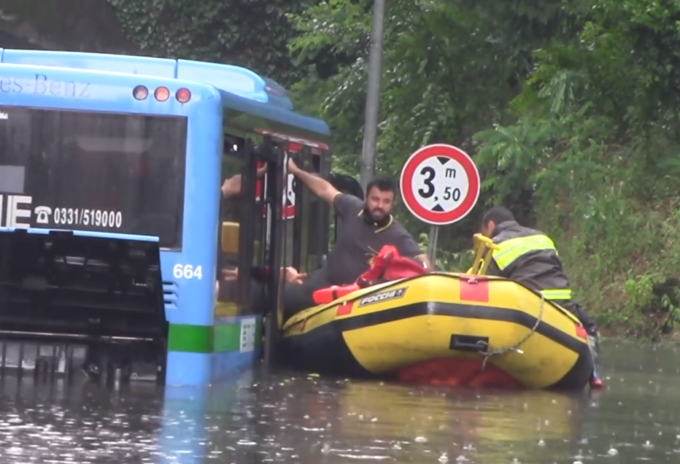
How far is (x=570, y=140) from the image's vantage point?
901 inches

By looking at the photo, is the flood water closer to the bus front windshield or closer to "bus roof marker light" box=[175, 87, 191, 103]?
the bus front windshield

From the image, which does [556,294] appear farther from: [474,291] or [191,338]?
[191,338]

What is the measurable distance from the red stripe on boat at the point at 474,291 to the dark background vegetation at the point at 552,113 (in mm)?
8308

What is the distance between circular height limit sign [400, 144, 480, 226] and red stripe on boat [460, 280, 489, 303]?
231 cm

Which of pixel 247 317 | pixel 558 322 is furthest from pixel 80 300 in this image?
pixel 558 322

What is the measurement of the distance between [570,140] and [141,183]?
38.6 ft

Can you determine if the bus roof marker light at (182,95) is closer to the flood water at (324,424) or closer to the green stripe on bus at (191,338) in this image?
the green stripe on bus at (191,338)

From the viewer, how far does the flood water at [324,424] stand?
28.5ft

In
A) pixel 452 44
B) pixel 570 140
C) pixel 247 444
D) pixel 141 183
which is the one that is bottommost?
pixel 247 444

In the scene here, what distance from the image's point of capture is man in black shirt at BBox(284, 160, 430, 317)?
13.9 meters

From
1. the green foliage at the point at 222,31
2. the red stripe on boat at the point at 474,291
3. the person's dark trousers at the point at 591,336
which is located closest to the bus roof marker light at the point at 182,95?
Result: the red stripe on boat at the point at 474,291

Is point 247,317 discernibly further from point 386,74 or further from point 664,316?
point 386,74

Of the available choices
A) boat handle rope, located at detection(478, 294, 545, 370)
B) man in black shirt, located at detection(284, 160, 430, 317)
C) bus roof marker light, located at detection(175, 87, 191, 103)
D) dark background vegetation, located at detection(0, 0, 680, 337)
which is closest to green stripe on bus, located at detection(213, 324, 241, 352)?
man in black shirt, located at detection(284, 160, 430, 317)

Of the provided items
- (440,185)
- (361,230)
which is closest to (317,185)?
(361,230)
